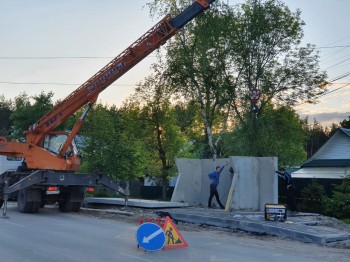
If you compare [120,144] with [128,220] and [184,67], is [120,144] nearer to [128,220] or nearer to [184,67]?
[184,67]

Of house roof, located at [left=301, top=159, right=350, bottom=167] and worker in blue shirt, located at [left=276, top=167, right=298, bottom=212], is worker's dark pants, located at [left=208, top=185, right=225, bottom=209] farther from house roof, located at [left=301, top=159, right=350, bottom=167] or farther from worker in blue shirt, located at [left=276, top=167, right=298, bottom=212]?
house roof, located at [left=301, top=159, right=350, bottom=167]

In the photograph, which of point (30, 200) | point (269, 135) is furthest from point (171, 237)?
point (269, 135)

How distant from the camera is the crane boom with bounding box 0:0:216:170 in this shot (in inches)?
776

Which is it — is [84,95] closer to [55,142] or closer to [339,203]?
[55,142]

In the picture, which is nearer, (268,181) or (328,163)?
(268,181)

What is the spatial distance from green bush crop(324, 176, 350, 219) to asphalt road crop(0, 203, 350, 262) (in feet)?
28.3

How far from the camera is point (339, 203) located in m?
21.2

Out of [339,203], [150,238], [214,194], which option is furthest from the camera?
[339,203]

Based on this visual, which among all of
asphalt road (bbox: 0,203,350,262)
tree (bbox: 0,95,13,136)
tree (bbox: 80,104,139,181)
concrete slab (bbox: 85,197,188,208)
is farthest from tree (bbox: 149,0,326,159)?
tree (bbox: 0,95,13,136)

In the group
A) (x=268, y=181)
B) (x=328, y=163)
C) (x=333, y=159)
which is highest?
(x=333, y=159)

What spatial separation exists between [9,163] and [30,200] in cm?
432

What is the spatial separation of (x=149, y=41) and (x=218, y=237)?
31.6ft

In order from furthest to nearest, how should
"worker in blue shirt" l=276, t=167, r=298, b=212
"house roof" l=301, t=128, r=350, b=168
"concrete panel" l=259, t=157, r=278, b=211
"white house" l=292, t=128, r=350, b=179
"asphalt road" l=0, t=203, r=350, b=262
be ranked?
"house roof" l=301, t=128, r=350, b=168
"white house" l=292, t=128, r=350, b=179
"worker in blue shirt" l=276, t=167, r=298, b=212
"concrete panel" l=259, t=157, r=278, b=211
"asphalt road" l=0, t=203, r=350, b=262

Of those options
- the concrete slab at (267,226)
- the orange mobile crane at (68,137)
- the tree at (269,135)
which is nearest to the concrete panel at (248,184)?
the concrete slab at (267,226)
